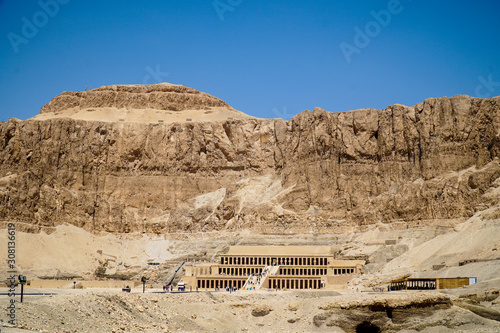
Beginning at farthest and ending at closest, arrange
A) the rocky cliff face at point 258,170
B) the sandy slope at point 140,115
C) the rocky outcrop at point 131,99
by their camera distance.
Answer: the rocky outcrop at point 131,99 → the sandy slope at point 140,115 → the rocky cliff face at point 258,170

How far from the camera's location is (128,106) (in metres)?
171

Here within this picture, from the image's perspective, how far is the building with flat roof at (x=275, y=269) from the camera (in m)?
113

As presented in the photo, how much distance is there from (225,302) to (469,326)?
22.5m

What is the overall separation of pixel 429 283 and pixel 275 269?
32754 mm

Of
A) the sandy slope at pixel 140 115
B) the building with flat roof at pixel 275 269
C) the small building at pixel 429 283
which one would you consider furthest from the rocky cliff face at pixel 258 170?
the small building at pixel 429 283

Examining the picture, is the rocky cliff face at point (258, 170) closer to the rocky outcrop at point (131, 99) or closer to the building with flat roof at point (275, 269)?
the building with flat roof at point (275, 269)

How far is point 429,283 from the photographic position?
88.2 metres

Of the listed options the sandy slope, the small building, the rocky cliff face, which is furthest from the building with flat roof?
the sandy slope

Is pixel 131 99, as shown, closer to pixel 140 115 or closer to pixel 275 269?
pixel 140 115

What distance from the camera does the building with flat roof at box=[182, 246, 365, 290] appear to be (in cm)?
11312

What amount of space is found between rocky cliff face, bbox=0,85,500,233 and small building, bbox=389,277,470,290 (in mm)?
29740

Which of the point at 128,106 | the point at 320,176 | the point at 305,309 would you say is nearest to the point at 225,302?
the point at 305,309

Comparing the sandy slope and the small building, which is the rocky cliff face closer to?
the sandy slope

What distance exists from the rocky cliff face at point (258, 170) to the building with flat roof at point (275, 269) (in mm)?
10690
